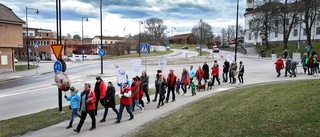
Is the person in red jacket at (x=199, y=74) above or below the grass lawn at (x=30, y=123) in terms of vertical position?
above

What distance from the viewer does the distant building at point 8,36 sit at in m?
33.8

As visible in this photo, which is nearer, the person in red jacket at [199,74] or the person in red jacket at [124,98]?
the person in red jacket at [124,98]

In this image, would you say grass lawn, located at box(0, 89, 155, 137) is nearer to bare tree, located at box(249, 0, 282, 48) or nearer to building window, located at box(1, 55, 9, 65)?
building window, located at box(1, 55, 9, 65)

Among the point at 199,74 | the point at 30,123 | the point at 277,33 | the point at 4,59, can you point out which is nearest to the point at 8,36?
the point at 4,59

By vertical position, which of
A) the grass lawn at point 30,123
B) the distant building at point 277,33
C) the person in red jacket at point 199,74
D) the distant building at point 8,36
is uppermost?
the distant building at point 277,33

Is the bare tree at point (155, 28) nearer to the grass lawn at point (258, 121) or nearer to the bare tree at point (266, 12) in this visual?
the bare tree at point (266, 12)

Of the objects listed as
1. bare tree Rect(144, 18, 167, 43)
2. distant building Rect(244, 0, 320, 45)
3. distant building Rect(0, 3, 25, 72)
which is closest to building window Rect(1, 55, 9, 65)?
distant building Rect(0, 3, 25, 72)

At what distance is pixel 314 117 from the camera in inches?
237

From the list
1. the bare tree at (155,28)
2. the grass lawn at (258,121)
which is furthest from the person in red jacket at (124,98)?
the bare tree at (155,28)

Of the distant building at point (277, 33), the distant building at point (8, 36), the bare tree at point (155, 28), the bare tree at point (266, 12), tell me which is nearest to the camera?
the distant building at point (8, 36)

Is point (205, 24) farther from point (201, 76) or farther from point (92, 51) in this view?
point (201, 76)

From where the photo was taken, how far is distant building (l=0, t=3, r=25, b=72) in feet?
111

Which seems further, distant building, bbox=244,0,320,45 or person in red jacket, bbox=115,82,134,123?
distant building, bbox=244,0,320,45

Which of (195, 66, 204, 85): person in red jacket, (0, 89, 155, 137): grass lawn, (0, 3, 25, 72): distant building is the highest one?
(0, 3, 25, 72): distant building
